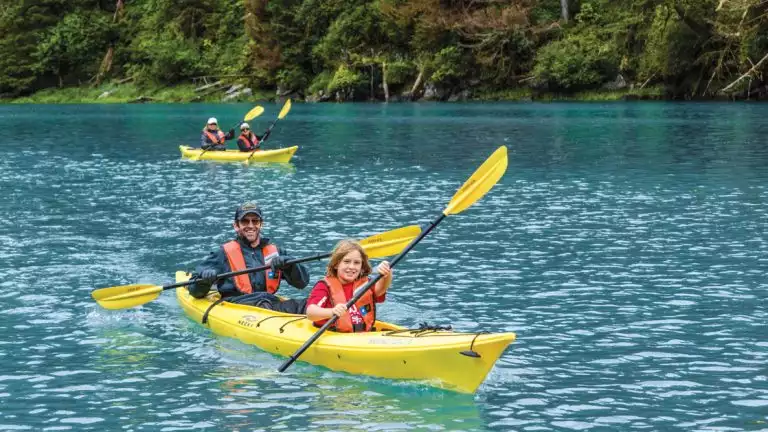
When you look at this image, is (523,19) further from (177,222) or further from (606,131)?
(177,222)

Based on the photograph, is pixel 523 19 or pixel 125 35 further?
pixel 125 35

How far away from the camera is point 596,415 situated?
807 cm

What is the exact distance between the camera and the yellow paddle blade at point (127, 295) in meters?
11.0

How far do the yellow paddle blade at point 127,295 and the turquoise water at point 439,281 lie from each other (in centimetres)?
35

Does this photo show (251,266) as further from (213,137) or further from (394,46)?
(394,46)

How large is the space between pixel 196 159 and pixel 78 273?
15.1 metres

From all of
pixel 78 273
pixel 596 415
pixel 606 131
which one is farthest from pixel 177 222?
pixel 606 131

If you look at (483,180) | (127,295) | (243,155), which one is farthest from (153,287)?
(243,155)

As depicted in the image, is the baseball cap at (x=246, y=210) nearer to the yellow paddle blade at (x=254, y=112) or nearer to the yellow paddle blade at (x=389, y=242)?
the yellow paddle blade at (x=389, y=242)

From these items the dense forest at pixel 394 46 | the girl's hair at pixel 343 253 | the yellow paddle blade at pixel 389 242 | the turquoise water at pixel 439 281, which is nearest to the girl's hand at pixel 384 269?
the girl's hair at pixel 343 253

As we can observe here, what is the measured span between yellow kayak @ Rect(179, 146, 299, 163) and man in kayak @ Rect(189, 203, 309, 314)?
54.9 feet

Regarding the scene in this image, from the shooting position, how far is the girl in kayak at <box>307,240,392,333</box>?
9.38m

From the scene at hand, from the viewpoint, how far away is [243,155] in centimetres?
2877

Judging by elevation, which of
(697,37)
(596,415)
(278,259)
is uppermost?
(697,37)
